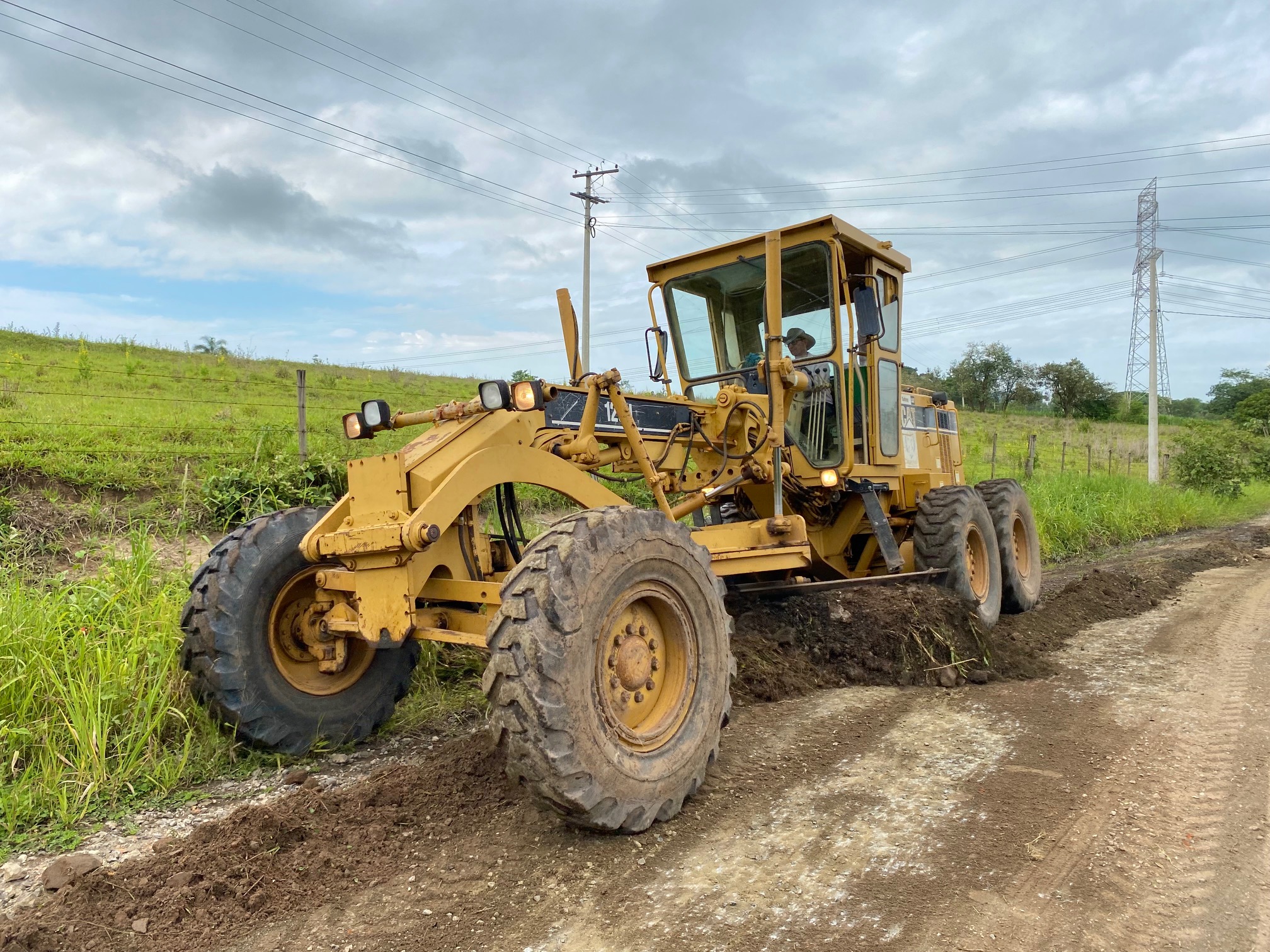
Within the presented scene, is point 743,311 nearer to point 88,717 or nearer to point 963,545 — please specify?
point 963,545

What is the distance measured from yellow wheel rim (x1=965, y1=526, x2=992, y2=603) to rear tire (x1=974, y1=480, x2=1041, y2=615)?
39 centimetres

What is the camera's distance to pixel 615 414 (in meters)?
4.46

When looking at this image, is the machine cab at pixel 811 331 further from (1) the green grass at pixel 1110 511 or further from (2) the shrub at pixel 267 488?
(1) the green grass at pixel 1110 511

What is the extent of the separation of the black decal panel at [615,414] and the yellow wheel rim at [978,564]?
3247 mm

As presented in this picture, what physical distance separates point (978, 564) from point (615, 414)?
4073mm

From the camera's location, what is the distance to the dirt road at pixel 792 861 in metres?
2.46

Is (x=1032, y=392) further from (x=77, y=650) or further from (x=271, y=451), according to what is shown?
(x=77, y=650)

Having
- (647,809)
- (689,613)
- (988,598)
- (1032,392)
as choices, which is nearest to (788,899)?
(647,809)

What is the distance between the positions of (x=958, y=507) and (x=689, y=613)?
12.3 feet

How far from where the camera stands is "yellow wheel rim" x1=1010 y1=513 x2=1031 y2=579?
26.3ft

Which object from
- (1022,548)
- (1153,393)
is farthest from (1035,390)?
(1022,548)

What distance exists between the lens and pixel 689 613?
3535mm

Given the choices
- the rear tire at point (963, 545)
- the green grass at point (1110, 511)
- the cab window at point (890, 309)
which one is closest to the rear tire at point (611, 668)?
the rear tire at point (963, 545)

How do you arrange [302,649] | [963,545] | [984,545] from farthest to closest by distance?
[984,545]
[963,545]
[302,649]
